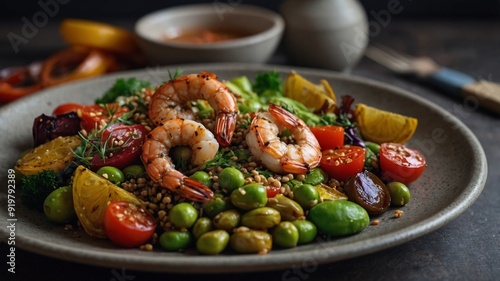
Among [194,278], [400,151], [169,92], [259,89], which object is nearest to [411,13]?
[259,89]

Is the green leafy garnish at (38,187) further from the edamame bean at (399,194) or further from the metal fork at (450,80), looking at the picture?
the metal fork at (450,80)

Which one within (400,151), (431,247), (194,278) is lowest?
(194,278)

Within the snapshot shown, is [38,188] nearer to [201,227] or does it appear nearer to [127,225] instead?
[127,225]

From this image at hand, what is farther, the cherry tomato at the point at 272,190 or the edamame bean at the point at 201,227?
the cherry tomato at the point at 272,190

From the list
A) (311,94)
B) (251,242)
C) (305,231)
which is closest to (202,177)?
(251,242)

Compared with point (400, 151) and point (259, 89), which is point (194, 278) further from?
point (259, 89)

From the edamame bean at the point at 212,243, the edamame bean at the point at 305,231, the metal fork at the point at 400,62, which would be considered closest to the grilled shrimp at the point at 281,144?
the edamame bean at the point at 305,231
